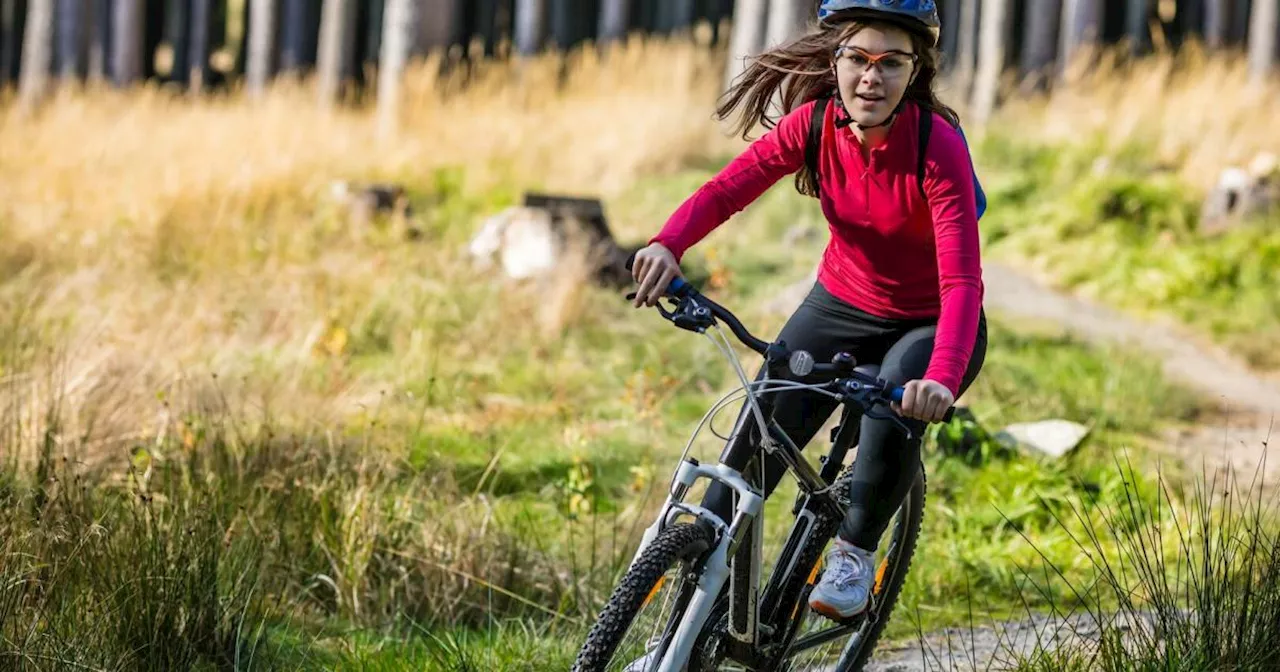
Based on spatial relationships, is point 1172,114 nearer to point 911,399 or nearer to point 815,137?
point 815,137

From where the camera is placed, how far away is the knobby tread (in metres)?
2.85

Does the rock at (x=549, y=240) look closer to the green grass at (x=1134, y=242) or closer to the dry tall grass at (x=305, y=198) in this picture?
the dry tall grass at (x=305, y=198)

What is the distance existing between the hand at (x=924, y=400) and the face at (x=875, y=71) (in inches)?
25.4

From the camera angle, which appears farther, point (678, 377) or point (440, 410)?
point (678, 377)

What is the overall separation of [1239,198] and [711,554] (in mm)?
8898

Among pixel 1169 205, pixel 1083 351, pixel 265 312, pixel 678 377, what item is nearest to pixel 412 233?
pixel 265 312

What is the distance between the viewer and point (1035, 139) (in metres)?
13.5

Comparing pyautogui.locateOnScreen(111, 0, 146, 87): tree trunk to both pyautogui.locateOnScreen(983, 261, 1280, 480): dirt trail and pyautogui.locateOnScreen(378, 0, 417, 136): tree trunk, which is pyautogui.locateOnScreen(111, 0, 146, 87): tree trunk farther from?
pyautogui.locateOnScreen(983, 261, 1280, 480): dirt trail

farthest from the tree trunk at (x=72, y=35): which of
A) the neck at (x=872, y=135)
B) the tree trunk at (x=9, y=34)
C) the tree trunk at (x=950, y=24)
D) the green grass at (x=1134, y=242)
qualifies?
the neck at (x=872, y=135)

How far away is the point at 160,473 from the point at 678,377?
116 inches

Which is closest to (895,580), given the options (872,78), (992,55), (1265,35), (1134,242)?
(872,78)

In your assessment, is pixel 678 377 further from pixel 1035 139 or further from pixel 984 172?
pixel 1035 139

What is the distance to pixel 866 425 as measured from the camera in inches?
135

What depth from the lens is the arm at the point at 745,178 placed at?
329 centimetres
